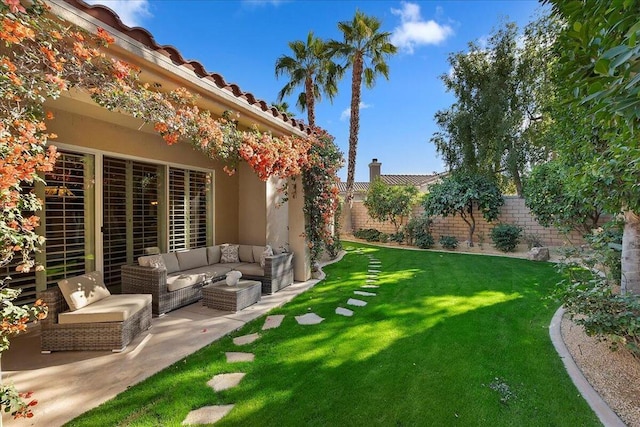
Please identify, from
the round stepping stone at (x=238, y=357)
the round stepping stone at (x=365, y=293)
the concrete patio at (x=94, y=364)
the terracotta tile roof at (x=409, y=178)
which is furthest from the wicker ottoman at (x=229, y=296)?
Answer: the terracotta tile roof at (x=409, y=178)

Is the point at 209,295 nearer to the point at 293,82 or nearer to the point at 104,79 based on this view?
the point at 104,79

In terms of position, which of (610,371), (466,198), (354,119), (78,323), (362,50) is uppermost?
(362,50)

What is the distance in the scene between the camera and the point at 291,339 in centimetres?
474

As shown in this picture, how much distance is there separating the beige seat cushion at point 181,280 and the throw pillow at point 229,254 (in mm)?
1408

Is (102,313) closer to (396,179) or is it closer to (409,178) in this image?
(396,179)

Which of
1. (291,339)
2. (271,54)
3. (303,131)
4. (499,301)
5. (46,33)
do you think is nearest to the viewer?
(46,33)

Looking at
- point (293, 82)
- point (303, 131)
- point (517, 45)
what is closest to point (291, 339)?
point (303, 131)

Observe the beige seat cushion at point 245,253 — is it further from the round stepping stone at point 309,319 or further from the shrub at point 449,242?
the shrub at point 449,242

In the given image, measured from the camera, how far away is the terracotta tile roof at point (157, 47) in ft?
9.97

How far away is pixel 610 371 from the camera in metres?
3.83

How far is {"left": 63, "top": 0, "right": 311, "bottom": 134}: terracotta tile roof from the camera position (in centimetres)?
304

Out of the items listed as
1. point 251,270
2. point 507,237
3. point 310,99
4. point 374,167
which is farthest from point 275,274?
point 374,167

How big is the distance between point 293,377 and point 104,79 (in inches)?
154

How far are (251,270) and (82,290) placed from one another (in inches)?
136
